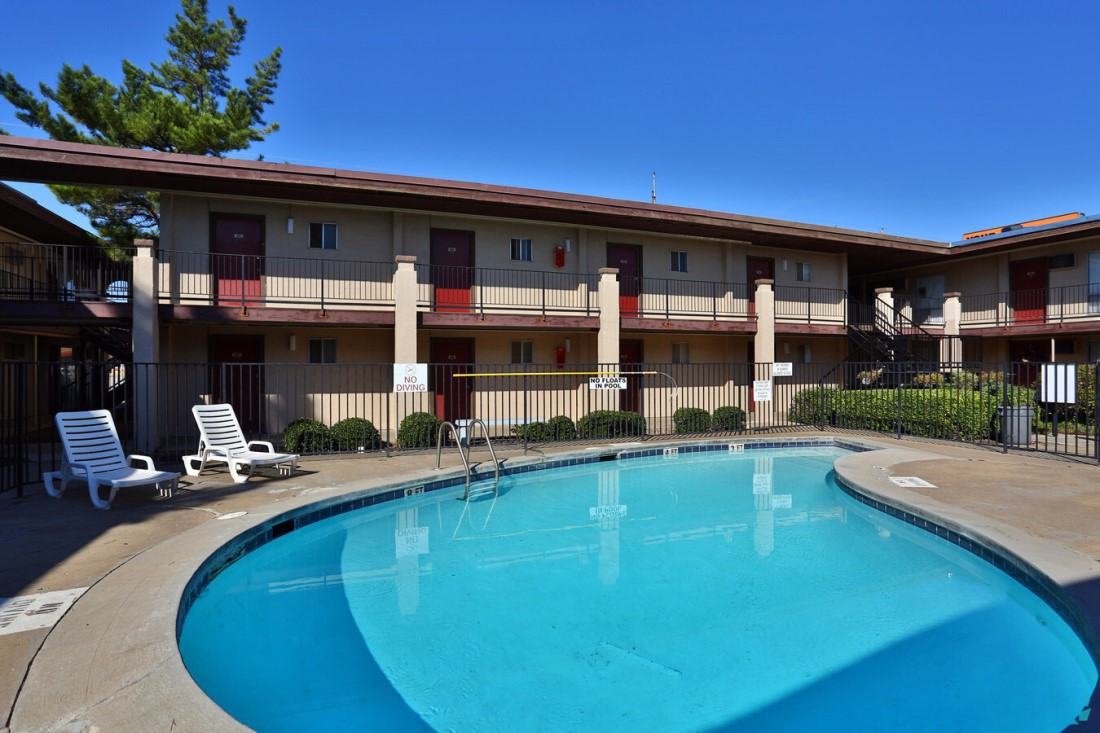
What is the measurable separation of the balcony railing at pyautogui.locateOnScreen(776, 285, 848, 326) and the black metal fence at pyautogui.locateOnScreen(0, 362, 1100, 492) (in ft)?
8.51

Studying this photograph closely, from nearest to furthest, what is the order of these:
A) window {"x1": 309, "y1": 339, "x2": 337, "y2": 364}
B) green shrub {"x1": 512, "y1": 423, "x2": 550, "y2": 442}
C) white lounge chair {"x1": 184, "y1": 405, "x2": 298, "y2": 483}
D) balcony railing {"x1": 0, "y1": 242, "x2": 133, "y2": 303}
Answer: white lounge chair {"x1": 184, "y1": 405, "x2": 298, "y2": 483}, green shrub {"x1": 512, "y1": 423, "x2": 550, "y2": 442}, balcony railing {"x1": 0, "y1": 242, "x2": 133, "y2": 303}, window {"x1": 309, "y1": 339, "x2": 337, "y2": 364}

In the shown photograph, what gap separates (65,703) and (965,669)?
5390mm

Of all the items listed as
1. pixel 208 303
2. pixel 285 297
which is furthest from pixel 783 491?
pixel 208 303

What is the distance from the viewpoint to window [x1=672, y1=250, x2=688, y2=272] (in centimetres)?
1939

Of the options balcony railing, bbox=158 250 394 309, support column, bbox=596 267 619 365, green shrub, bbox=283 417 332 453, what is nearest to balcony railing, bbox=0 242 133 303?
balcony railing, bbox=158 250 394 309

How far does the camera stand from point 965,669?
420 cm

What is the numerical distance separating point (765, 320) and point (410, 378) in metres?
11.5

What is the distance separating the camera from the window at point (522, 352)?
17.5 meters

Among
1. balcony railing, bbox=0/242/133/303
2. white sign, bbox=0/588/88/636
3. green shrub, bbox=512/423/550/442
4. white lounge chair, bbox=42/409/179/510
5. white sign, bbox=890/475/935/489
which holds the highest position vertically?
balcony railing, bbox=0/242/133/303

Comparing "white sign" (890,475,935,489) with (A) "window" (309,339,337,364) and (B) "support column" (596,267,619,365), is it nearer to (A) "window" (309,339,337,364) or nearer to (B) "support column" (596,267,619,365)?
(B) "support column" (596,267,619,365)

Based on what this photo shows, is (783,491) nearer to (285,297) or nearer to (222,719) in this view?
(222,719)

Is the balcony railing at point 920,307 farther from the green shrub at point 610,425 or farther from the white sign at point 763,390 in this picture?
the green shrub at point 610,425

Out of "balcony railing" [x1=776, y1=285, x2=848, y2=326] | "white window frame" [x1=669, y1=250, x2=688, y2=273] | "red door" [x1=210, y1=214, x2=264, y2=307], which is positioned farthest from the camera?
"balcony railing" [x1=776, y1=285, x2=848, y2=326]

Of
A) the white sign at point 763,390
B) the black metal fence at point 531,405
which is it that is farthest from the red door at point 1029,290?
the white sign at point 763,390
